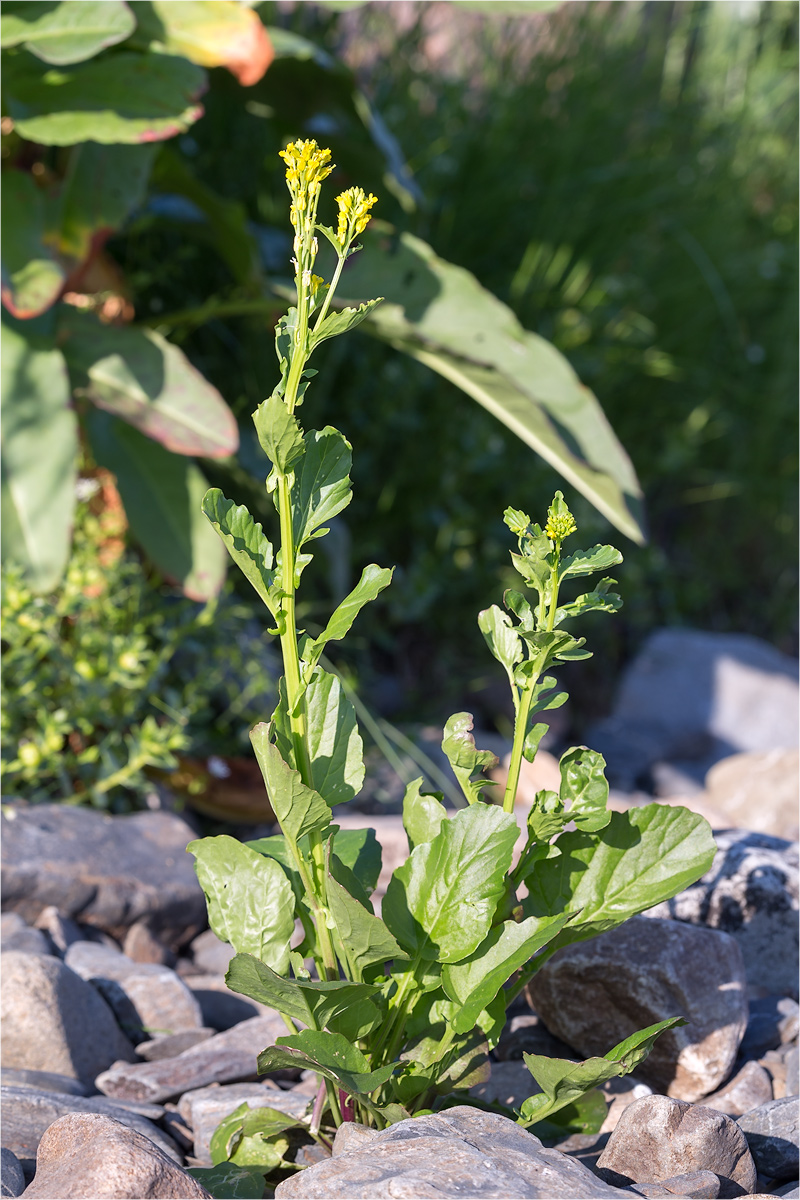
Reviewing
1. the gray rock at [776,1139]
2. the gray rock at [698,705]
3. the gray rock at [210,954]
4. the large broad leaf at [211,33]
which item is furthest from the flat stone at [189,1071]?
the gray rock at [698,705]

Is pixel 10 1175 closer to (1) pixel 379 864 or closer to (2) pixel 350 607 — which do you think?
(1) pixel 379 864

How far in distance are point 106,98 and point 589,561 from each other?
1.28m

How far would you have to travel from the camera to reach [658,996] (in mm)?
1162

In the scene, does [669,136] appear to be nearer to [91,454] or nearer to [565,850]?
[91,454]

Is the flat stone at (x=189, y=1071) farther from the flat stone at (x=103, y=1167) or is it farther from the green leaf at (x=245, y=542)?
the green leaf at (x=245, y=542)

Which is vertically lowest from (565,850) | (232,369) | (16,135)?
(232,369)

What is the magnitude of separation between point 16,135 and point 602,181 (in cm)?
171

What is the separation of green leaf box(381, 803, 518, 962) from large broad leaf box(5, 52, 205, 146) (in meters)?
1.24

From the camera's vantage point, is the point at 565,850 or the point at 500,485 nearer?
the point at 565,850

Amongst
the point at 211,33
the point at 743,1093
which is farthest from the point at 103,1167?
the point at 211,33

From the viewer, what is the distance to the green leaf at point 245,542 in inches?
32.3

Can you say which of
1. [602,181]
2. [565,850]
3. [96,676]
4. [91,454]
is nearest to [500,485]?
[602,181]

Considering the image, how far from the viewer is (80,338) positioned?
72.6 inches

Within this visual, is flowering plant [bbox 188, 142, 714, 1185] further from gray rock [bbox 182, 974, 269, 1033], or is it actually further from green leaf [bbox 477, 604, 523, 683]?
gray rock [bbox 182, 974, 269, 1033]
